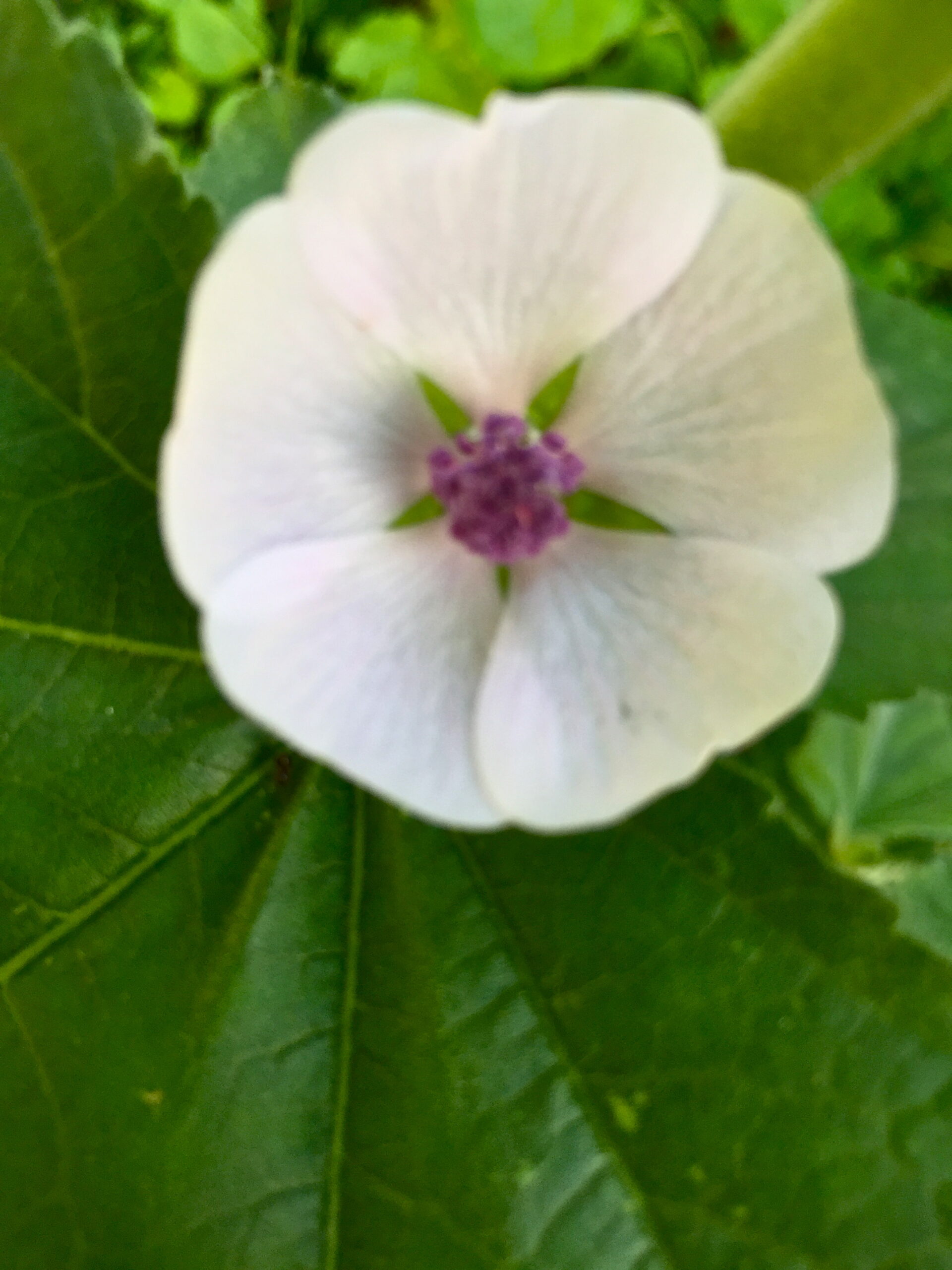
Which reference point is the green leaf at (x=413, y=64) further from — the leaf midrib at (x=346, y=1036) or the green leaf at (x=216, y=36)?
the leaf midrib at (x=346, y=1036)

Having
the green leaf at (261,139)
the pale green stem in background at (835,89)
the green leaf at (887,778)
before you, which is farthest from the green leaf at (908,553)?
the green leaf at (887,778)

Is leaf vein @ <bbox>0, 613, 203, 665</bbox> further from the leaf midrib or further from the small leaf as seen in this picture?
the small leaf

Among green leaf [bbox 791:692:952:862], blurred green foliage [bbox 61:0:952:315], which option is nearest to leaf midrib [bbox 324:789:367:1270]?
green leaf [bbox 791:692:952:862]

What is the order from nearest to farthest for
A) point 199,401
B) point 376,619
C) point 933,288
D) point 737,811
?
point 199,401 → point 376,619 → point 737,811 → point 933,288

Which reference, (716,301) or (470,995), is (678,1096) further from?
(716,301)

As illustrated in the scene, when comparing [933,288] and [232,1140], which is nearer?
[232,1140]

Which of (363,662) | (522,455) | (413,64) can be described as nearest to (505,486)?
(522,455)

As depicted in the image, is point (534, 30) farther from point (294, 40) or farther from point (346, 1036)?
point (346, 1036)

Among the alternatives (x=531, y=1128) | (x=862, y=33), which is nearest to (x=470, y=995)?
(x=531, y=1128)
